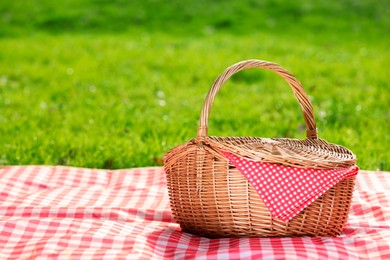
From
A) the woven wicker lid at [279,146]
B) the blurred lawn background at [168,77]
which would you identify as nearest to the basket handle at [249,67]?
the woven wicker lid at [279,146]

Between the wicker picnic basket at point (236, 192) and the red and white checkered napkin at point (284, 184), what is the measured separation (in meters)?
0.03

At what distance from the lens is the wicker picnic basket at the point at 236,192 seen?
3.18m

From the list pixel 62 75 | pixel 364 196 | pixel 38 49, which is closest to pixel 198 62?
pixel 62 75

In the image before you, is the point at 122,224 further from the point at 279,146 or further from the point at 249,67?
the point at 249,67

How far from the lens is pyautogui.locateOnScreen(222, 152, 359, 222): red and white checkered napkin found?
10.3ft

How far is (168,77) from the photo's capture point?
8.85 metres

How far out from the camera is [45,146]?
5.57 meters

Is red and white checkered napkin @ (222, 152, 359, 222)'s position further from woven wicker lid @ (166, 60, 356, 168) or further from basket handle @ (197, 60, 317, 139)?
basket handle @ (197, 60, 317, 139)

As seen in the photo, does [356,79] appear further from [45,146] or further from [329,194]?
[329,194]

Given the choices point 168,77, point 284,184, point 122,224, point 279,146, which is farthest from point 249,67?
point 168,77

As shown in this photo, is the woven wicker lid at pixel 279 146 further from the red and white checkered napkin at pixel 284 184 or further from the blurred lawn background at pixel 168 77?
the blurred lawn background at pixel 168 77

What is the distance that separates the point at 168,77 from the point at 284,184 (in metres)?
5.82

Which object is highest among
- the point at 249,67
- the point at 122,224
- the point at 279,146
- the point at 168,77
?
the point at 249,67

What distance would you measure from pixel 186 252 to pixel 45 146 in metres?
2.77
